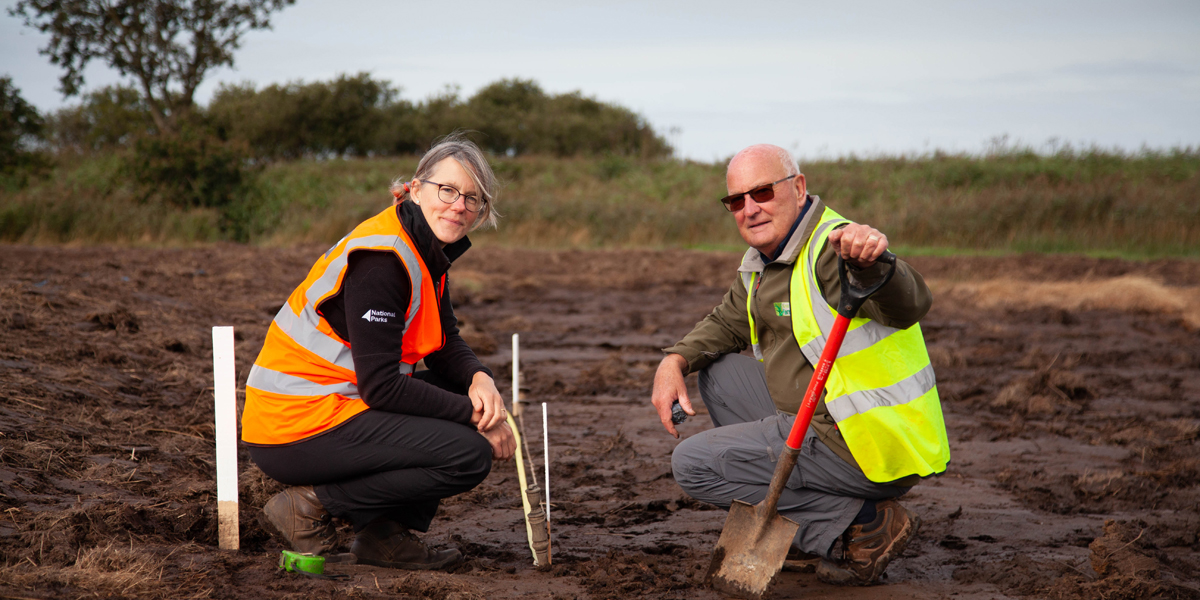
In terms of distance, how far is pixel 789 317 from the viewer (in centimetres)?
300

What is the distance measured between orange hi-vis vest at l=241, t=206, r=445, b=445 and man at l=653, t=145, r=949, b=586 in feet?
3.83

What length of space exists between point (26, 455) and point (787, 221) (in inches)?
123

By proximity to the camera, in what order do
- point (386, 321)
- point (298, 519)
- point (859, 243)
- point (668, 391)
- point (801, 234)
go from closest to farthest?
point (859, 243)
point (386, 321)
point (298, 519)
point (801, 234)
point (668, 391)

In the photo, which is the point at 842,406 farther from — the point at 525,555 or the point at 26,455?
the point at 26,455

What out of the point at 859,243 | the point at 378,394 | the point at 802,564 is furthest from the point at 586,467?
the point at 859,243

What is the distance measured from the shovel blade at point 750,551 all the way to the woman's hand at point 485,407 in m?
0.83

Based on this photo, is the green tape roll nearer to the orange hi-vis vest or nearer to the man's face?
the orange hi-vis vest

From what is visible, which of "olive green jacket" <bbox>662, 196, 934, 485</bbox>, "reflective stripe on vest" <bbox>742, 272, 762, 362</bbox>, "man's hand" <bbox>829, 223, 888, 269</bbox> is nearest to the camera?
"man's hand" <bbox>829, 223, 888, 269</bbox>

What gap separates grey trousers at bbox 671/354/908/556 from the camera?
2932 millimetres

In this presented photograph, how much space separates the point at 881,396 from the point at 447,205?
155 cm

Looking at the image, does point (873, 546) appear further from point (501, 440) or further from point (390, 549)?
point (390, 549)

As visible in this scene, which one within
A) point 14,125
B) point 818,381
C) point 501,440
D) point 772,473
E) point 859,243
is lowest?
point 772,473

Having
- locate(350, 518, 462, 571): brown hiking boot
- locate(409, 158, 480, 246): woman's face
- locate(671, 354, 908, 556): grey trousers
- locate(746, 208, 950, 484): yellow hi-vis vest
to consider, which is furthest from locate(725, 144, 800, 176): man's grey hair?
locate(350, 518, 462, 571): brown hiking boot

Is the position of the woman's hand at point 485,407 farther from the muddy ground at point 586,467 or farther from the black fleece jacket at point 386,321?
the muddy ground at point 586,467
